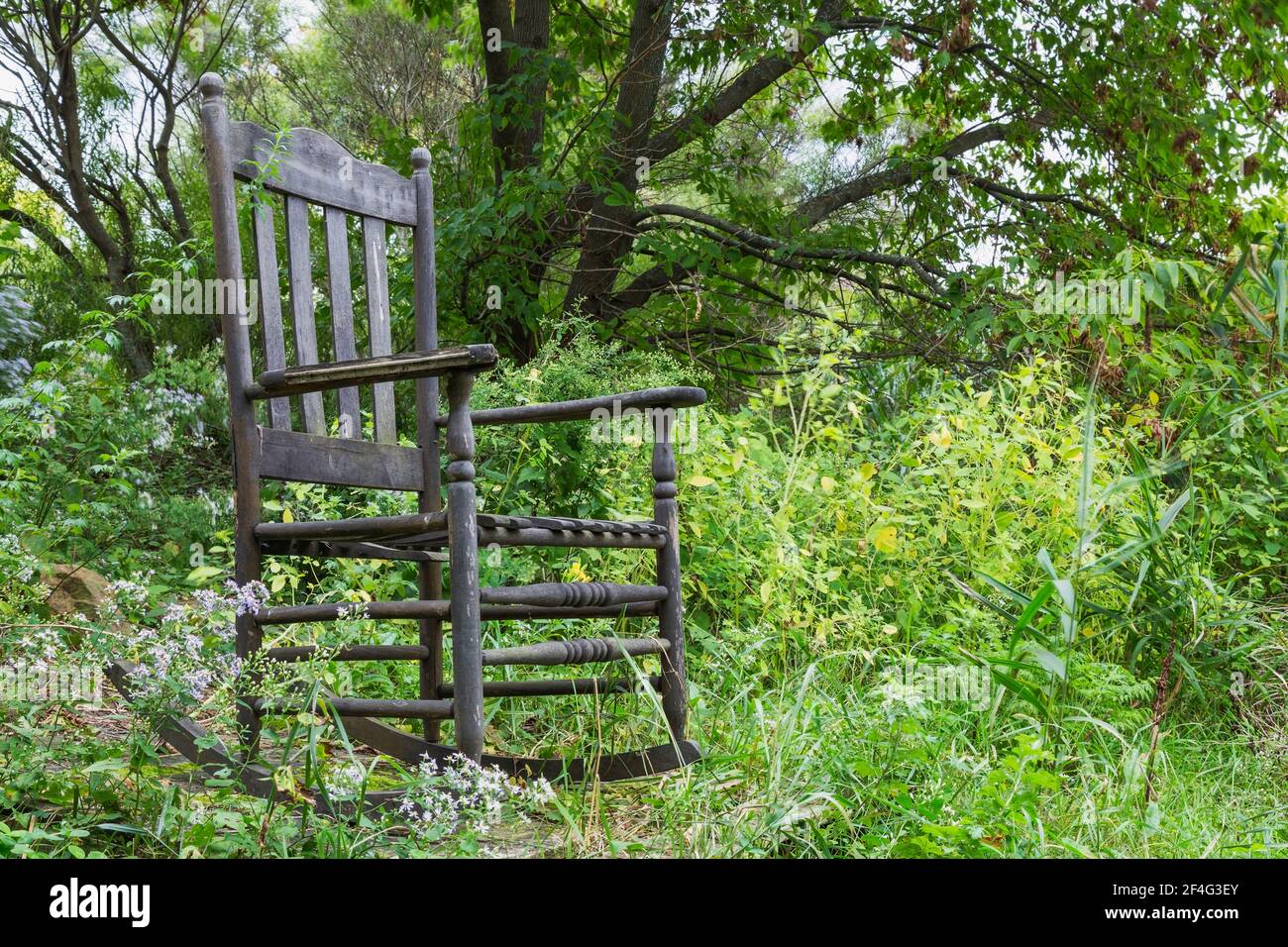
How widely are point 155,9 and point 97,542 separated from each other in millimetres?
4257

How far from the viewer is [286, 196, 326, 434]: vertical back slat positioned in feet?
7.47

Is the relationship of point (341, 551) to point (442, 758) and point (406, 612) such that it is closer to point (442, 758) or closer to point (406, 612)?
point (406, 612)

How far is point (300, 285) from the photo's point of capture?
2303mm

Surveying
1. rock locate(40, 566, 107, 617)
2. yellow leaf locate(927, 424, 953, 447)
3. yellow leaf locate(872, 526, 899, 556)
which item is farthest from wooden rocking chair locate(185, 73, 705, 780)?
rock locate(40, 566, 107, 617)

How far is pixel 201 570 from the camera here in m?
2.54

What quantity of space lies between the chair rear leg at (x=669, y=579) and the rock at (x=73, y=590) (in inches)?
65.5

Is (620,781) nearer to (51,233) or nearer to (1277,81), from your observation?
(1277,81)

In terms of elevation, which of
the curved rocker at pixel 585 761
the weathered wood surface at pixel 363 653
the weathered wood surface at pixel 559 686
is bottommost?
the curved rocker at pixel 585 761

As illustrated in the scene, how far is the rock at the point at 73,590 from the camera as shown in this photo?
311 cm

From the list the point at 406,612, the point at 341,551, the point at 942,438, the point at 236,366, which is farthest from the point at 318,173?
the point at 942,438

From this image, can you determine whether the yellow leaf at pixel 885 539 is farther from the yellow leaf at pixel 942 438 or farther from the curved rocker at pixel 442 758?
the curved rocker at pixel 442 758

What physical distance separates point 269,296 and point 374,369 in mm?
433

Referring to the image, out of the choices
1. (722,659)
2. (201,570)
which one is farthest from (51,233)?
(722,659)

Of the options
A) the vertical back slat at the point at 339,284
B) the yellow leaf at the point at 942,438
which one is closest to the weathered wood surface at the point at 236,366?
the vertical back slat at the point at 339,284
